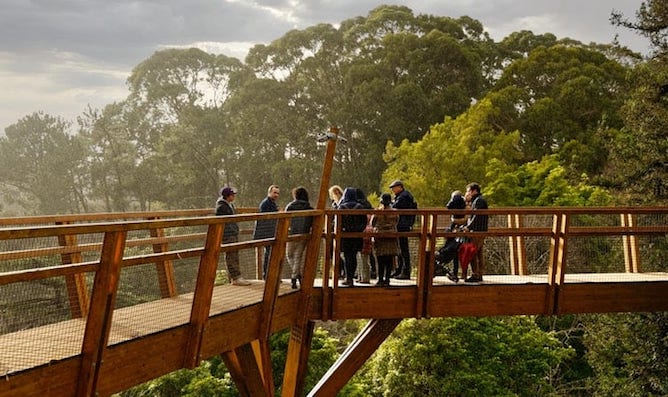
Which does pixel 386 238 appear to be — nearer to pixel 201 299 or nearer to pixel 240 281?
pixel 240 281

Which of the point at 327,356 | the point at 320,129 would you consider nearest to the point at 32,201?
the point at 320,129

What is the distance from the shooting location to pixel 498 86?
118ft

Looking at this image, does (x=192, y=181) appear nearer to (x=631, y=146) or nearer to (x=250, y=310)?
(x=631, y=146)

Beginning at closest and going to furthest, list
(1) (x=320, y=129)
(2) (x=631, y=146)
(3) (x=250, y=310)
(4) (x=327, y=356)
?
(3) (x=250, y=310), (4) (x=327, y=356), (2) (x=631, y=146), (1) (x=320, y=129)

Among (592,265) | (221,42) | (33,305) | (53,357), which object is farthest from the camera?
(221,42)

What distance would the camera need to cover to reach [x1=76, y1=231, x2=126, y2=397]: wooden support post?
4.69m

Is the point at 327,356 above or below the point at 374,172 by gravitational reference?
below

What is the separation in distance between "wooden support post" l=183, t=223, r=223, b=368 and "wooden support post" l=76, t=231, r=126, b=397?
104 centimetres

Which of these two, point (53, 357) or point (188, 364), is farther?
point (188, 364)

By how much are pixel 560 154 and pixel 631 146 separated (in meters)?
11.7

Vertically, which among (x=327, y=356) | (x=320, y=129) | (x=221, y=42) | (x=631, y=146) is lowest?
(x=327, y=356)

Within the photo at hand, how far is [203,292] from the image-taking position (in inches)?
228

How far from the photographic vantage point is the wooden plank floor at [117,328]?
186 inches

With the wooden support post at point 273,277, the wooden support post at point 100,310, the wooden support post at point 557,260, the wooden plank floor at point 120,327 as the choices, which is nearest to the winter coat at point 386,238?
the wooden plank floor at point 120,327
